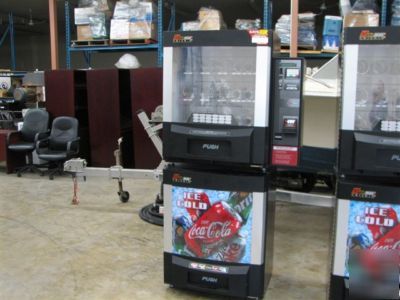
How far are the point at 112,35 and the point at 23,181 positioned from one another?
9.23 feet

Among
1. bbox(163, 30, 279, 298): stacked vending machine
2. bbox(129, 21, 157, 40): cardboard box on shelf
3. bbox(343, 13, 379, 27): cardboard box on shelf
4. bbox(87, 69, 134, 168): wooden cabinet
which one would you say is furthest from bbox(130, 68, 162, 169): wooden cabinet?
bbox(163, 30, 279, 298): stacked vending machine

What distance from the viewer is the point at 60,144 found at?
6.88m

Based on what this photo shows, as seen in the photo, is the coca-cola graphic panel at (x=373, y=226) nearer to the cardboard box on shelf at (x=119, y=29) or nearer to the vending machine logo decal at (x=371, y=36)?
the vending machine logo decal at (x=371, y=36)

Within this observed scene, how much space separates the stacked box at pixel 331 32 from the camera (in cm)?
606

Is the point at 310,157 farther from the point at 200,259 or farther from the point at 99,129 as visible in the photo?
the point at 99,129

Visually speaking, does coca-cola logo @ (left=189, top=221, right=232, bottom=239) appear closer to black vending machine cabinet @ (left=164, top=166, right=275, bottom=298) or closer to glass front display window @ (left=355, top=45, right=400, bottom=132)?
black vending machine cabinet @ (left=164, top=166, right=275, bottom=298)

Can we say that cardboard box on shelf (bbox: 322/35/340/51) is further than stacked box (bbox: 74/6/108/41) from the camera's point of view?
No

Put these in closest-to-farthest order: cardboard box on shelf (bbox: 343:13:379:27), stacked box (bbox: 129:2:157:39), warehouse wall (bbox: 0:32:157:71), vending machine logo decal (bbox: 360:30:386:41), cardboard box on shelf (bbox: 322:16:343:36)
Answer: vending machine logo decal (bbox: 360:30:386:41) < cardboard box on shelf (bbox: 343:13:379:27) < cardboard box on shelf (bbox: 322:16:343:36) < stacked box (bbox: 129:2:157:39) < warehouse wall (bbox: 0:32:157:71)

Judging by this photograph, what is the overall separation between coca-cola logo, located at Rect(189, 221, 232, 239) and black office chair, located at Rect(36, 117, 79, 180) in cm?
441

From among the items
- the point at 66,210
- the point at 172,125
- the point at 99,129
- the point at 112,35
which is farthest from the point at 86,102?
the point at 172,125

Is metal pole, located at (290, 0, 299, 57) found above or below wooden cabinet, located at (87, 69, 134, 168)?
above

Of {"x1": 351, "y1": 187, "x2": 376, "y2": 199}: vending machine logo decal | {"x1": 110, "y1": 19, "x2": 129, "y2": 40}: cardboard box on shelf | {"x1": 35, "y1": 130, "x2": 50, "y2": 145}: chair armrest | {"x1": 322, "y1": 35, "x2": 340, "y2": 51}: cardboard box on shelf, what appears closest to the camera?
{"x1": 351, "y1": 187, "x2": 376, "y2": 199}: vending machine logo decal

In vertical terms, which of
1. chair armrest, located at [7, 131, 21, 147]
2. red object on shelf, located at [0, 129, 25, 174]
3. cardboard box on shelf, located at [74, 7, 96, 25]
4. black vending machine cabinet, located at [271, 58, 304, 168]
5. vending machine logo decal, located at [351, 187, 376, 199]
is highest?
cardboard box on shelf, located at [74, 7, 96, 25]

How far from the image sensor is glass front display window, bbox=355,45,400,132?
7.72 feet
